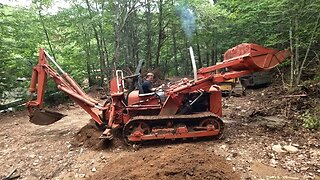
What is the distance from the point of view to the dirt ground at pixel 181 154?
4.43 m

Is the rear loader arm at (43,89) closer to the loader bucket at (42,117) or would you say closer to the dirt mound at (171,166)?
the loader bucket at (42,117)

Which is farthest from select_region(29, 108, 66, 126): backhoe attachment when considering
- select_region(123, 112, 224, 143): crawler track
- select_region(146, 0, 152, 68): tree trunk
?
select_region(146, 0, 152, 68): tree trunk

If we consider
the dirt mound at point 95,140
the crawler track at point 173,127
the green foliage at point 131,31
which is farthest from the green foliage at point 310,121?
the dirt mound at point 95,140

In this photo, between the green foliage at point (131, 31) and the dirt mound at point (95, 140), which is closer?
the dirt mound at point (95, 140)

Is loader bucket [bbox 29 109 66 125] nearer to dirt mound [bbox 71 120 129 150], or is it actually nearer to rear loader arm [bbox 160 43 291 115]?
dirt mound [bbox 71 120 129 150]

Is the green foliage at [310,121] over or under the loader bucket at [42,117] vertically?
under

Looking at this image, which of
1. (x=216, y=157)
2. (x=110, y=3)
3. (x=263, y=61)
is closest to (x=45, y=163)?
(x=216, y=157)

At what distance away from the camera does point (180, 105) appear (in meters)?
6.39

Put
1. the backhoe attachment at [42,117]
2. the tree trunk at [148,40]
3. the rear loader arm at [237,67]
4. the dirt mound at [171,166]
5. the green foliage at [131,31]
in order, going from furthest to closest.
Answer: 1. the tree trunk at [148,40]
2. the green foliage at [131,31]
3. the backhoe attachment at [42,117]
4. the rear loader arm at [237,67]
5. the dirt mound at [171,166]

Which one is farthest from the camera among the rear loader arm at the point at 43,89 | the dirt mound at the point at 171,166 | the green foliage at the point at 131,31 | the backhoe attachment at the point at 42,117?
the green foliage at the point at 131,31

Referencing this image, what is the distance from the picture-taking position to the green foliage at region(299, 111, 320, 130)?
6.00 metres

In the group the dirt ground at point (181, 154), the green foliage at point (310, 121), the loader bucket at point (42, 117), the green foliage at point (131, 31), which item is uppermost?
the green foliage at point (131, 31)

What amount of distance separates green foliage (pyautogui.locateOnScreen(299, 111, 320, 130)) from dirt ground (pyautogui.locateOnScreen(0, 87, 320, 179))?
18 cm

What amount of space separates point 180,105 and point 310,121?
297 centimetres
